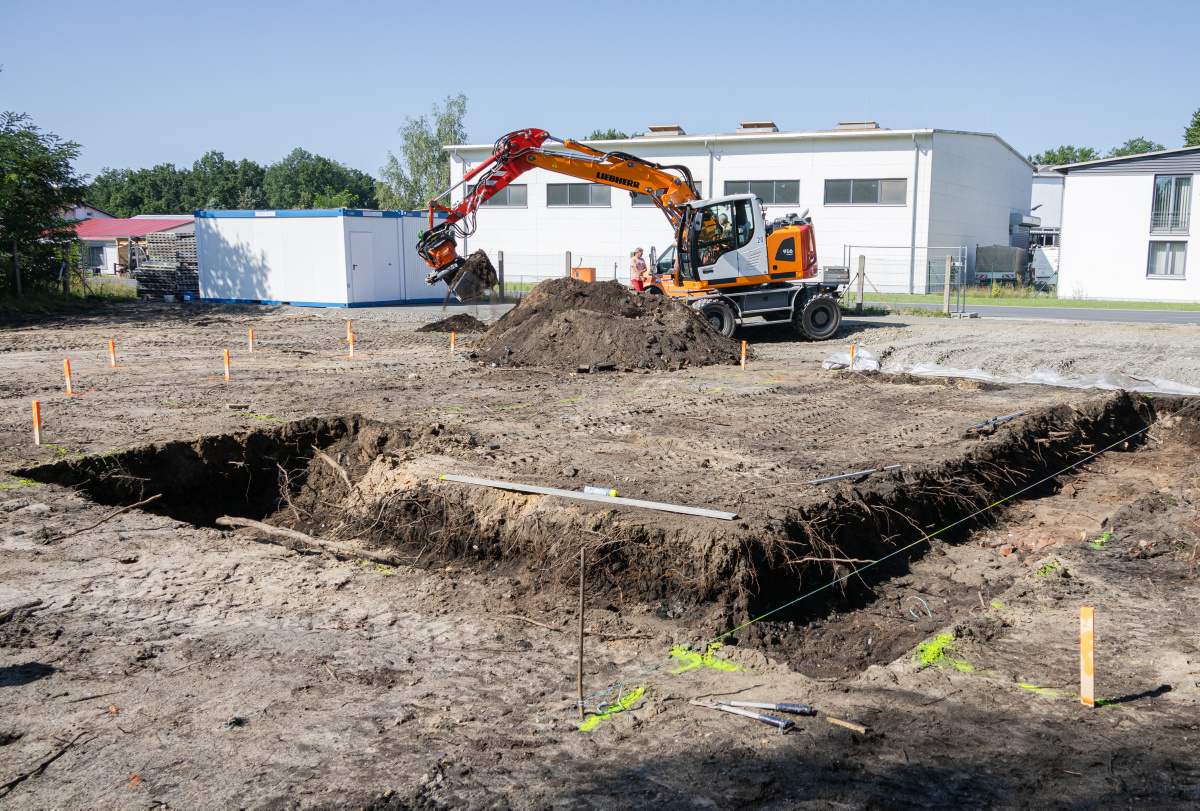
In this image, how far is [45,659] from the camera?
4.98 m

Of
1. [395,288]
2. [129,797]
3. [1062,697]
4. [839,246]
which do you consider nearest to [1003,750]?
[1062,697]

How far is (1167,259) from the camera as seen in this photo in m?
31.9

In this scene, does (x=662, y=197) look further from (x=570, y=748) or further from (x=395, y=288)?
(x=570, y=748)

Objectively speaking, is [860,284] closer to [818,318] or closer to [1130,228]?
[818,318]

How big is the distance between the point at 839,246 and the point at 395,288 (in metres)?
17.2

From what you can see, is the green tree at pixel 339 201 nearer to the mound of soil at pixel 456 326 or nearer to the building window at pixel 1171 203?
the mound of soil at pixel 456 326

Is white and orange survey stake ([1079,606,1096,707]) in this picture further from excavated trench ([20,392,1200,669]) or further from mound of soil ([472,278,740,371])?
mound of soil ([472,278,740,371])

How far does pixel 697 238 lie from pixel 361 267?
1423 cm

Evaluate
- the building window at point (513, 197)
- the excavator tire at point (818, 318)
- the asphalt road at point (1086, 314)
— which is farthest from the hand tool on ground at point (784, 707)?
the building window at point (513, 197)

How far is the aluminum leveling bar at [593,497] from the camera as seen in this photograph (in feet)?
21.3

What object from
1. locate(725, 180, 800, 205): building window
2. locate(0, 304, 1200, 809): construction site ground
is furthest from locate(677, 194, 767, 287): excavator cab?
locate(725, 180, 800, 205): building window

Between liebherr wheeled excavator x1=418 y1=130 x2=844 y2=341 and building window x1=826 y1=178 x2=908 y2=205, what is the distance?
1517cm

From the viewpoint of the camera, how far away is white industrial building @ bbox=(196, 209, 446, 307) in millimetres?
27922

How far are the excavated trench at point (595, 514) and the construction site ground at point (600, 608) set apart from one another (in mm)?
31
